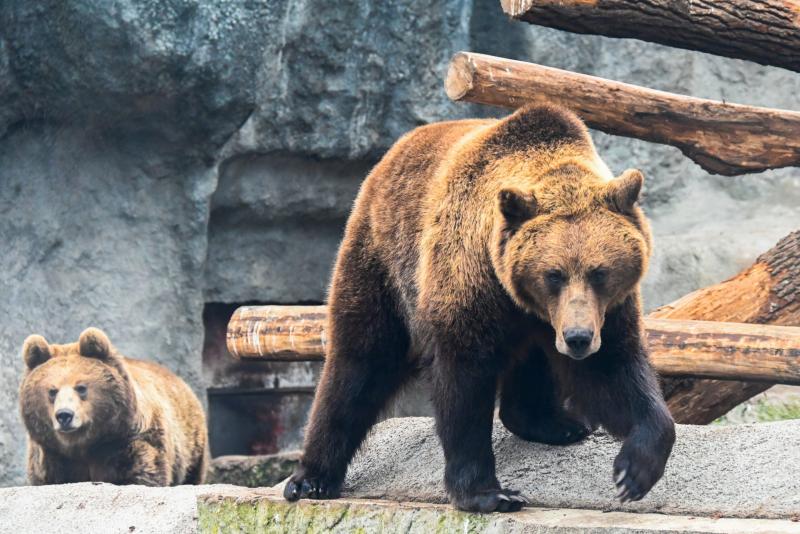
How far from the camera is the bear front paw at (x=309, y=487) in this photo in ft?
15.5

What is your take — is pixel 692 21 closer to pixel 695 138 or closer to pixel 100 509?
pixel 695 138

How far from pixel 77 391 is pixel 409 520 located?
408 centimetres

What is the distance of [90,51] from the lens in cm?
784

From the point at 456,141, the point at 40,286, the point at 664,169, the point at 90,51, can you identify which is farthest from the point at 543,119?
the point at 664,169

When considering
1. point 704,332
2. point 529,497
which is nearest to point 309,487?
point 529,497

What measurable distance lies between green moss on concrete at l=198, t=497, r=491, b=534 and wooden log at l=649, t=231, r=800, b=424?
191cm

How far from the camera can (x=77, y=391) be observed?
308 inches

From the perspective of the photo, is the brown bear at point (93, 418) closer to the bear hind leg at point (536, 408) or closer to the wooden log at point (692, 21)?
the bear hind leg at point (536, 408)

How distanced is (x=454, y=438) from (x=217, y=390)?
6.19 metres

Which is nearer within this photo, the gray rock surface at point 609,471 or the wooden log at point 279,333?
the gray rock surface at point 609,471

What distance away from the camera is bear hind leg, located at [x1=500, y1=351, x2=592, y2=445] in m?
4.75

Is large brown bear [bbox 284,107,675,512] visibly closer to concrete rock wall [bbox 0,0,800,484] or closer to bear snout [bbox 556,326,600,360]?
bear snout [bbox 556,326,600,360]

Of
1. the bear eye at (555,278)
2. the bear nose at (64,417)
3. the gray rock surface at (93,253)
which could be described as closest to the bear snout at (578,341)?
the bear eye at (555,278)

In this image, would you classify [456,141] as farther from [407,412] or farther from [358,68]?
[407,412]
